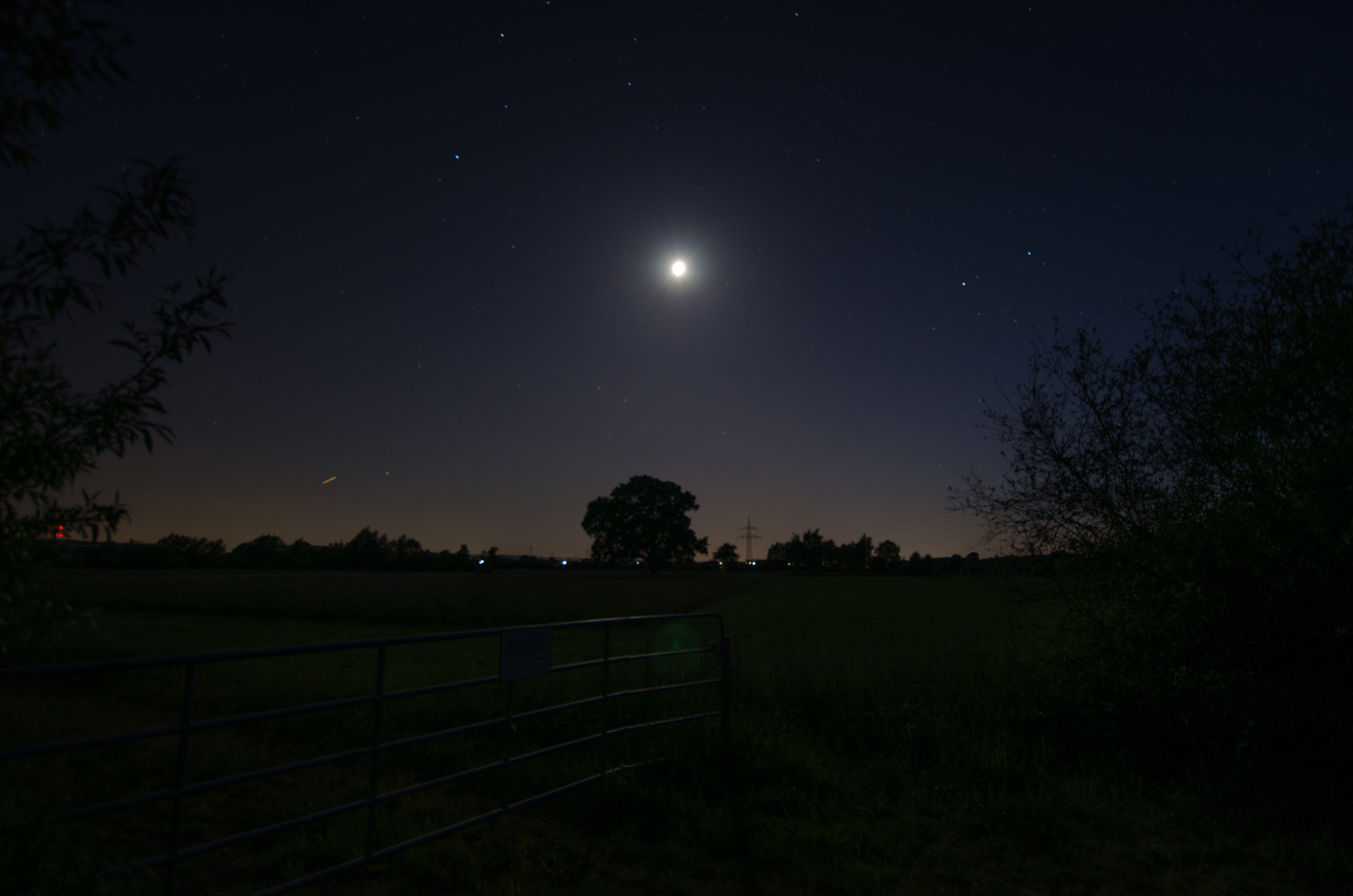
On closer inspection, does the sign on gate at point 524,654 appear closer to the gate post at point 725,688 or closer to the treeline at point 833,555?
the gate post at point 725,688

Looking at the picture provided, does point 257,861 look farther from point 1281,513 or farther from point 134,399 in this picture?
point 1281,513

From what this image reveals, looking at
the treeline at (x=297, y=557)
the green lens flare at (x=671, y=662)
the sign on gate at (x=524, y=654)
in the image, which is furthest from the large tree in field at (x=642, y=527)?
the sign on gate at (x=524, y=654)

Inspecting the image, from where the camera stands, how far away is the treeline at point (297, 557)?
9756 cm

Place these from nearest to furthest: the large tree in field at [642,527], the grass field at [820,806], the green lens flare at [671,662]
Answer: the grass field at [820,806] → the green lens flare at [671,662] → the large tree in field at [642,527]

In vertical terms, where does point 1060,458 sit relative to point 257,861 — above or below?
above

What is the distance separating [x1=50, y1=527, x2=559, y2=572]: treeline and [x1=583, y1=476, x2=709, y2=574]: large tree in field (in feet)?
145

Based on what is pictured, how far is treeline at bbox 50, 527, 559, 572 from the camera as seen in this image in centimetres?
9756

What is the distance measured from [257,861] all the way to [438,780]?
148 centimetres

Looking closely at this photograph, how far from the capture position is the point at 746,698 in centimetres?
833

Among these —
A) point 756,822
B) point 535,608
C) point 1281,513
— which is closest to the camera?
point 756,822

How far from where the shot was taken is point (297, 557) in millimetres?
119000

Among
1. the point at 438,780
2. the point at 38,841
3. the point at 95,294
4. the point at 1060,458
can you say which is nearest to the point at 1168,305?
the point at 1060,458

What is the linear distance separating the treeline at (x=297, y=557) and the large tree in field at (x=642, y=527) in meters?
44.3

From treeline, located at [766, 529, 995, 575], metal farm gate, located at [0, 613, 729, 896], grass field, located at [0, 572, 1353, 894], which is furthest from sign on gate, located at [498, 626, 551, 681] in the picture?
treeline, located at [766, 529, 995, 575]
